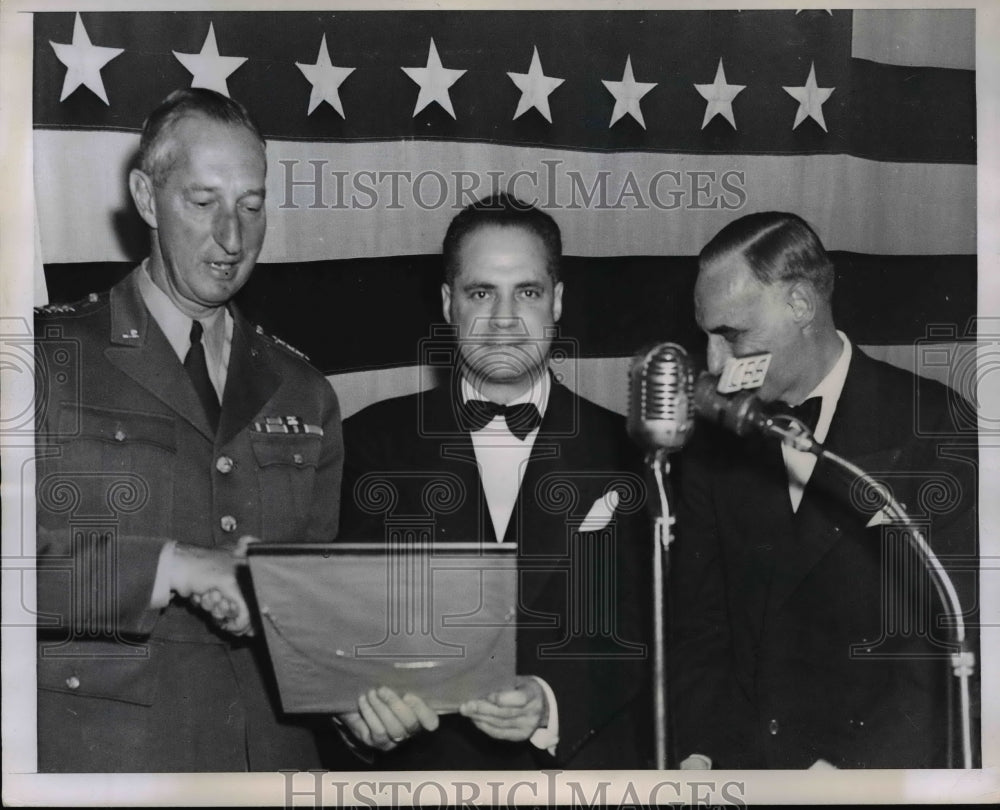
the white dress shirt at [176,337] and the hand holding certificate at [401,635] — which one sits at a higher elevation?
the white dress shirt at [176,337]

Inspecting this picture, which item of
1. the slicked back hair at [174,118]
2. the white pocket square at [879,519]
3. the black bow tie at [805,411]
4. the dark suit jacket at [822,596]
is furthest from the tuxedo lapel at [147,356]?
the white pocket square at [879,519]

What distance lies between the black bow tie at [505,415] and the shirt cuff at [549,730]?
0.53 m

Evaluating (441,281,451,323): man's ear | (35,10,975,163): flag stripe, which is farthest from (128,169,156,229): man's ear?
(441,281,451,323): man's ear

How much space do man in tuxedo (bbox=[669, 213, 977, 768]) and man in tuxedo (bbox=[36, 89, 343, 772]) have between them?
815 millimetres

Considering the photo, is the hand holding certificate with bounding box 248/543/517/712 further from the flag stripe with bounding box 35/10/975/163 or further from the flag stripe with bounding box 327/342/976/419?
the flag stripe with bounding box 35/10/975/163

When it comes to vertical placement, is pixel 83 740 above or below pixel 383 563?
below

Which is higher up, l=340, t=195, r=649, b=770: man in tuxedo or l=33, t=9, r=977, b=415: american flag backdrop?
l=33, t=9, r=977, b=415: american flag backdrop

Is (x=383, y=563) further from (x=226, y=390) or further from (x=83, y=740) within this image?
(x=83, y=740)

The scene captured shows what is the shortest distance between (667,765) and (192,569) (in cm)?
110

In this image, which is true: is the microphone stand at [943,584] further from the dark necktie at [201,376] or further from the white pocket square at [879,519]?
the dark necktie at [201,376]

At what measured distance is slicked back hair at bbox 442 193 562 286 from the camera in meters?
2.52

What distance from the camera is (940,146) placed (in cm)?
257

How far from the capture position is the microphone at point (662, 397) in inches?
98.9

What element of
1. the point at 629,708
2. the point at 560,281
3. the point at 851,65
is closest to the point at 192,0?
the point at 560,281
